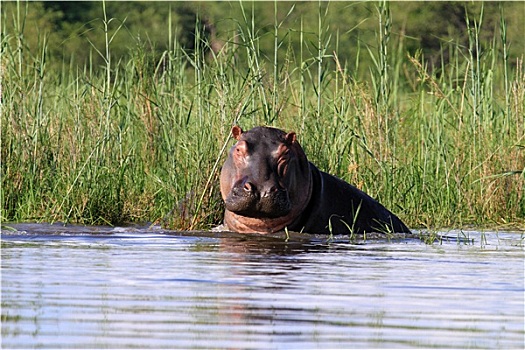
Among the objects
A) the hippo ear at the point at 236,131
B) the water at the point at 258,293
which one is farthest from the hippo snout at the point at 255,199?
the hippo ear at the point at 236,131

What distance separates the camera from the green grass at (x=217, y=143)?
25.9 ft

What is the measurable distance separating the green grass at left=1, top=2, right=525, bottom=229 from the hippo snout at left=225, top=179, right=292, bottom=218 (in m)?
0.66

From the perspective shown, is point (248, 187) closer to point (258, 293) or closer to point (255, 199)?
point (255, 199)

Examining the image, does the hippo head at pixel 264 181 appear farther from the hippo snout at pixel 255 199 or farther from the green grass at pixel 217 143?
the green grass at pixel 217 143

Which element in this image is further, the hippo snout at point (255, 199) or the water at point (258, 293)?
the hippo snout at point (255, 199)

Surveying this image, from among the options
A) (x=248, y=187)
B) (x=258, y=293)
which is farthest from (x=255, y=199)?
(x=258, y=293)

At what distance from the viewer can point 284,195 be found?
7.02m

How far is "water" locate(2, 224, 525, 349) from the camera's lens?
3666mm

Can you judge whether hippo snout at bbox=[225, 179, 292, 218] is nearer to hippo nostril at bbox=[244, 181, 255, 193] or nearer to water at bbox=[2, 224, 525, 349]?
hippo nostril at bbox=[244, 181, 255, 193]

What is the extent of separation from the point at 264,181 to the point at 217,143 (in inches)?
37.3

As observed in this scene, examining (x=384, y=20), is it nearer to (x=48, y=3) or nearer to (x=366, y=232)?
(x=366, y=232)

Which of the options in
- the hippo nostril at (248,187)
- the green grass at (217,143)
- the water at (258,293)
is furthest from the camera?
the green grass at (217,143)

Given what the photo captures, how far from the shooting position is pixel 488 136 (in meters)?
8.73

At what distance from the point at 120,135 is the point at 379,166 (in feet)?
5.89
